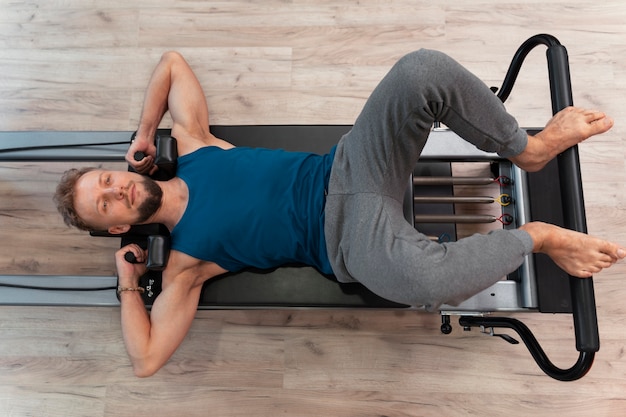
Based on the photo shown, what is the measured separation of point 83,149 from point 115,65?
1.94 ft

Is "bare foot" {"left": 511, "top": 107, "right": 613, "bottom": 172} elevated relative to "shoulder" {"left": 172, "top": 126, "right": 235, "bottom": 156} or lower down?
elevated

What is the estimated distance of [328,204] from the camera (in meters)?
1.30

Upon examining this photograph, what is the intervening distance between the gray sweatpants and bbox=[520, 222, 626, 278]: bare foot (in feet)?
0.18

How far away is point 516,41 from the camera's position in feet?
6.21

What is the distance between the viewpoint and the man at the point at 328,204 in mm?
1101

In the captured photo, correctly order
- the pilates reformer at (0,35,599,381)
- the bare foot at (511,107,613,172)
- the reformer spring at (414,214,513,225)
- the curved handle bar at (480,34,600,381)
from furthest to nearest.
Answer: the reformer spring at (414,214,513,225), the pilates reformer at (0,35,599,381), the bare foot at (511,107,613,172), the curved handle bar at (480,34,600,381)

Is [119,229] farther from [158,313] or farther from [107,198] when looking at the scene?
[158,313]

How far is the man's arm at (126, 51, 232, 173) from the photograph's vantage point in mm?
1480

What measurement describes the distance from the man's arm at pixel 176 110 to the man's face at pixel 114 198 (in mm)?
97

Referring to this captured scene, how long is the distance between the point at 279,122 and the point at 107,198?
790 millimetres

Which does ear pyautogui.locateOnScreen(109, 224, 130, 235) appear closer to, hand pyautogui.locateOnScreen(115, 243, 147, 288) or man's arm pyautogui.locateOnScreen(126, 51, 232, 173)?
hand pyautogui.locateOnScreen(115, 243, 147, 288)

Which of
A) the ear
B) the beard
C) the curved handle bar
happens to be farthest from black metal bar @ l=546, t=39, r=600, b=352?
the ear

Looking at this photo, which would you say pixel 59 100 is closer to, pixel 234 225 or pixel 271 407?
pixel 234 225

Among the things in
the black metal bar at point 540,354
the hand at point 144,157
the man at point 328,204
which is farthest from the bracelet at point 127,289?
the black metal bar at point 540,354
